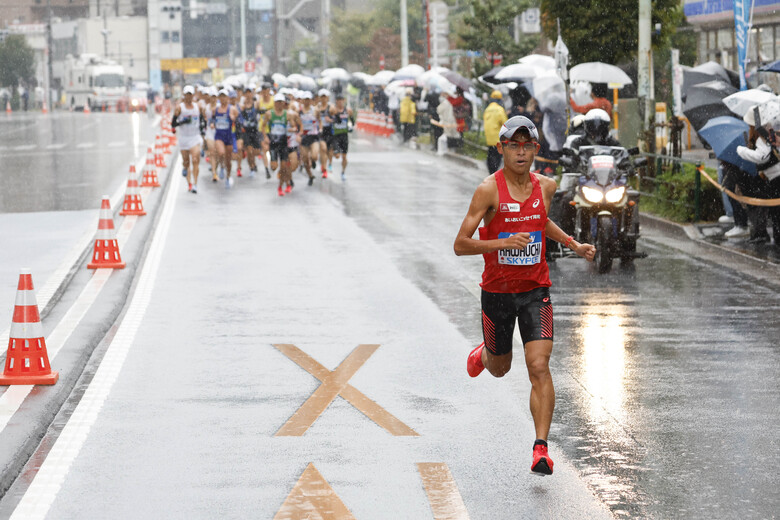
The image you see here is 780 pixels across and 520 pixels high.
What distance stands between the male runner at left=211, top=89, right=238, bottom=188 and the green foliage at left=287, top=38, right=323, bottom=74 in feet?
253

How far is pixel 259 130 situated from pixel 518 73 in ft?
23.2

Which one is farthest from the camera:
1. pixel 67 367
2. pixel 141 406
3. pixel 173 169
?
pixel 173 169

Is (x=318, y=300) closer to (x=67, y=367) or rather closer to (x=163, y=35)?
(x=67, y=367)

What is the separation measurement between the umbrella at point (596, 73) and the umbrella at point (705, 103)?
7.65 metres

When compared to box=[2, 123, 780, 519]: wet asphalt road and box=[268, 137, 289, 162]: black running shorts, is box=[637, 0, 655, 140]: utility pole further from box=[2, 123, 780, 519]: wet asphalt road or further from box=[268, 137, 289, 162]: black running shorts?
box=[2, 123, 780, 519]: wet asphalt road

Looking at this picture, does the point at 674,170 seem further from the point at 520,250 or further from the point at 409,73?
the point at 409,73

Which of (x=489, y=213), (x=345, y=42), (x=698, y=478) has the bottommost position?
(x=698, y=478)

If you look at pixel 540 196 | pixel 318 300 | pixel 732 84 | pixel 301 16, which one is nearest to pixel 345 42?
pixel 301 16

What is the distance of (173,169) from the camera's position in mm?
33062

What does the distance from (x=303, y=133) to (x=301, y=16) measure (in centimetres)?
11358

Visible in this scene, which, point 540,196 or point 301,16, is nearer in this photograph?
point 540,196

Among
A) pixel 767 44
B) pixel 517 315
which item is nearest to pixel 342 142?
pixel 767 44

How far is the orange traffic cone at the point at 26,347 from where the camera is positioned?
9125 mm

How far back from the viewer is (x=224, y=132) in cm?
2731
